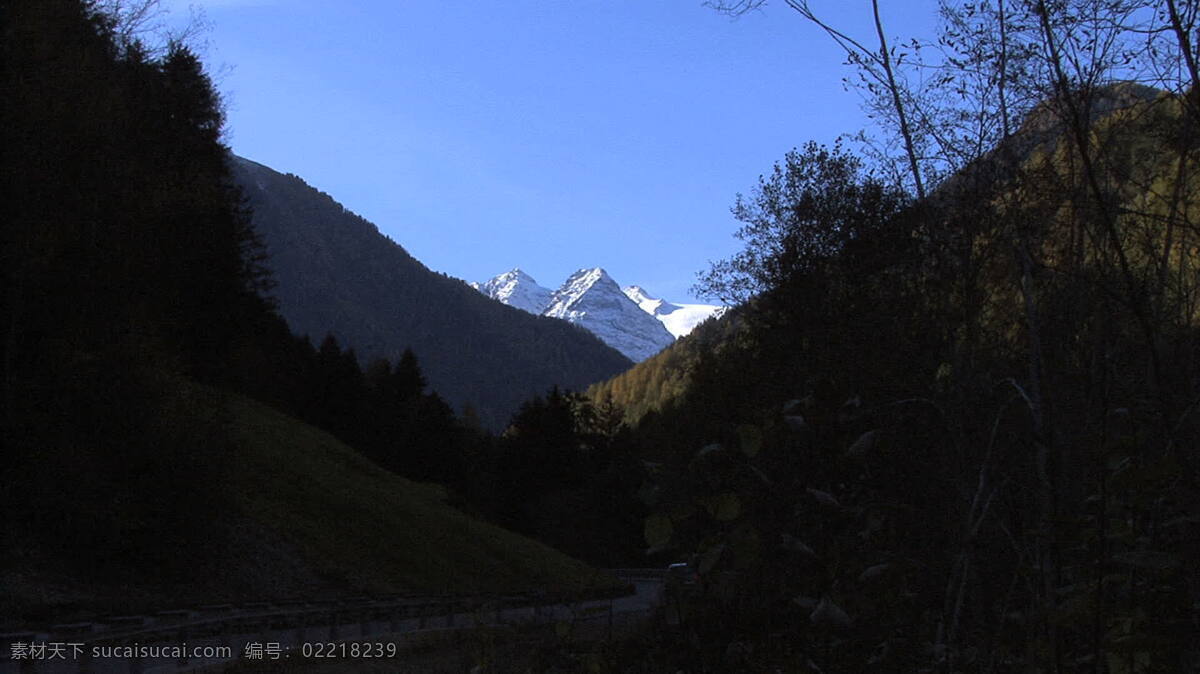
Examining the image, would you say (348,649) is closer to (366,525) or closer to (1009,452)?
(1009,452)

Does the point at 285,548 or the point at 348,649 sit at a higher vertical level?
the point at 348,649

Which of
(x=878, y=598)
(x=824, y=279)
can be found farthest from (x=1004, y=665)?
(x=824, y=279)

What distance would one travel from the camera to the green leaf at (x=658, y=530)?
240 centimetres

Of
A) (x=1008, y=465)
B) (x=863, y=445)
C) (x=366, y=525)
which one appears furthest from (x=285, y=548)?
(x=863, y=445)

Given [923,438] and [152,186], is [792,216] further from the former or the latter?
[923,438]

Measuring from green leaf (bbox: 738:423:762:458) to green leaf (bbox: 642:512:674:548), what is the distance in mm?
240

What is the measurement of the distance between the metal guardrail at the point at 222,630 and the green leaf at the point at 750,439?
2664mm

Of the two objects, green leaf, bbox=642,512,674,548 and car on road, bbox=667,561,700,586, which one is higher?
green leaf, bbox=642,512,674,548

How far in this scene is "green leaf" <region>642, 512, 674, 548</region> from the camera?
240 centimetres

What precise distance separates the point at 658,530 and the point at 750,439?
0.31 meters

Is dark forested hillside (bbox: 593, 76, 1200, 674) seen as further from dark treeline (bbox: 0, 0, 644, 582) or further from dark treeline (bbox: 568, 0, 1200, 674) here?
dark treeline (bbox: 0, 0, 644, 582)

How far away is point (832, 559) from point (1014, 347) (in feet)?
15.2

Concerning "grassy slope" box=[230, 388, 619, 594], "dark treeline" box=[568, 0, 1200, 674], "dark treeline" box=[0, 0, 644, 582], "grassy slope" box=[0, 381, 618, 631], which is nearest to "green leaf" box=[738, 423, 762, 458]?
"dark treeline" box=[568, 0, 1200, 674]

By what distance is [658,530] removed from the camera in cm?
241
